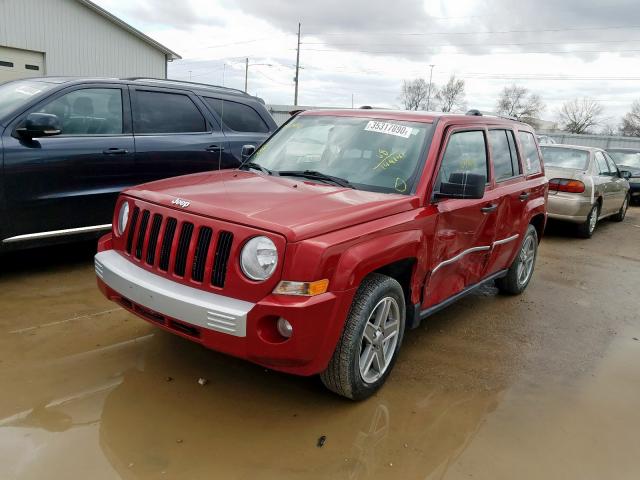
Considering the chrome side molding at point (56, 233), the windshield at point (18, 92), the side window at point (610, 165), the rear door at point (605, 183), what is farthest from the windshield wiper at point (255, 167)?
the side window at point (610, 165)

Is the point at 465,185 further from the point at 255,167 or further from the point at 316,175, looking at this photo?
the point at 255,167

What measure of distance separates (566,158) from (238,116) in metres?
6.07

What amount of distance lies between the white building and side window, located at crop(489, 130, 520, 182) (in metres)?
15.4

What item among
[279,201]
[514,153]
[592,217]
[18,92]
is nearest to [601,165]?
[592,217]

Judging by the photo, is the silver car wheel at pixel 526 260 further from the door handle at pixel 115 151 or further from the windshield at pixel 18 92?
the windshield at pixel 18 92

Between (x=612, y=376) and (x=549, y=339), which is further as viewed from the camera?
(x=549, y=339)

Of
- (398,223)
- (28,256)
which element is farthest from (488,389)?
(28,256)

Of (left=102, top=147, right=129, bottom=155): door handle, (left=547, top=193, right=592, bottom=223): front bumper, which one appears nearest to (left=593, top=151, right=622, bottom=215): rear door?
(left=547, top=193, right=592, bottom=223): front bumper

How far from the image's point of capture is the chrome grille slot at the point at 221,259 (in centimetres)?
273

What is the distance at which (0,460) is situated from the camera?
2.46 metres

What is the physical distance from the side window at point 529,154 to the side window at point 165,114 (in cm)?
346

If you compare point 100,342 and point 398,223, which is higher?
point 398,223

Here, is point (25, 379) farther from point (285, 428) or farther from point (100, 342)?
point (285, 428)

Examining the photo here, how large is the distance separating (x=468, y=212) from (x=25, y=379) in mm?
3122
